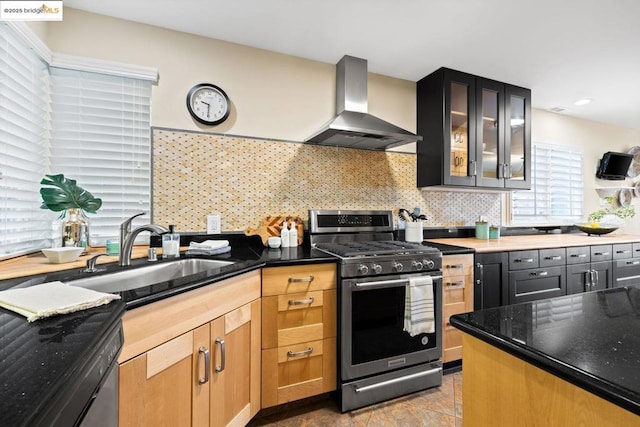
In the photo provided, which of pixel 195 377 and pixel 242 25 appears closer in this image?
pixel 195 377

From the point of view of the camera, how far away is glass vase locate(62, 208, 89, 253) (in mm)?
1601

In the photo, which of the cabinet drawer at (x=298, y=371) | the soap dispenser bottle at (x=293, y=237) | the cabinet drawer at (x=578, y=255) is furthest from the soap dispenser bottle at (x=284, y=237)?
the cabinet drawer at (x=578, y=255)

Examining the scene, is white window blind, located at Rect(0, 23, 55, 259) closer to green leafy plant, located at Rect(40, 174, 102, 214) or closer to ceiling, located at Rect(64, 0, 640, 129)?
green leafy plant, located at Rect(40, 174, 102, 214)

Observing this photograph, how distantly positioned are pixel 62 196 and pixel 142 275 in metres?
0.65

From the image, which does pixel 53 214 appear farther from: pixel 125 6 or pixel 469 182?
pixel 469 182

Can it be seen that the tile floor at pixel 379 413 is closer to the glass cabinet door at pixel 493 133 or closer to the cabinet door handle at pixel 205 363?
the cabinet door handle at pixel 205 363

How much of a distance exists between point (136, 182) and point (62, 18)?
1.06m

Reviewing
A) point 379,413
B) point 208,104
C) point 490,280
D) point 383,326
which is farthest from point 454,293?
point 208,104

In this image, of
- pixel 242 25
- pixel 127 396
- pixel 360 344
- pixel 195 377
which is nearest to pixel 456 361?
pixel 360 344

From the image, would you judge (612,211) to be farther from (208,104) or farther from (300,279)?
(208,104)

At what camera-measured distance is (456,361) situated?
2172 mm

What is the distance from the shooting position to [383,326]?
180 cm

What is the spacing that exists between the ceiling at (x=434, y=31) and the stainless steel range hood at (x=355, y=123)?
5.3 inches

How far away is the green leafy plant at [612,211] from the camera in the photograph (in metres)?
3.52
